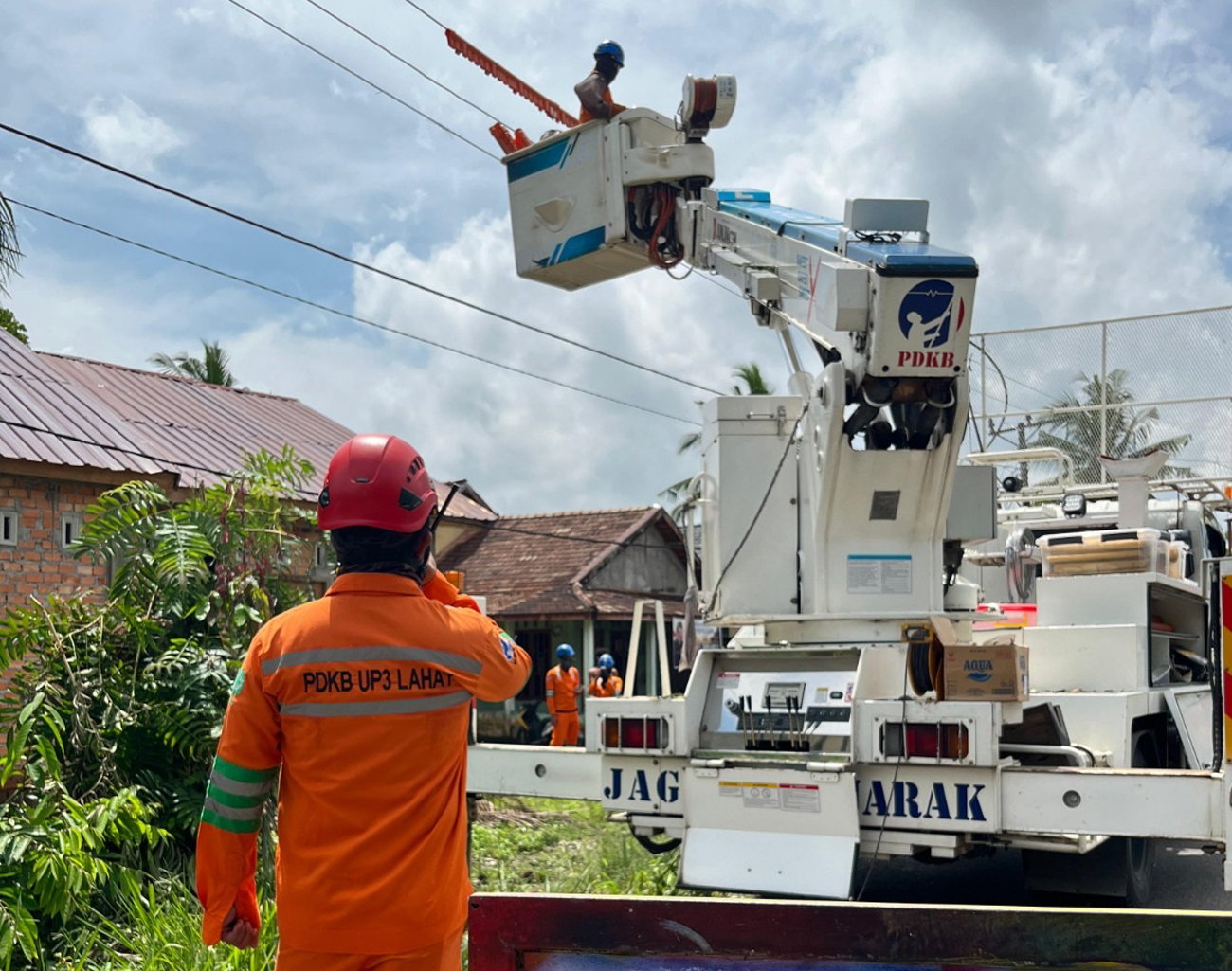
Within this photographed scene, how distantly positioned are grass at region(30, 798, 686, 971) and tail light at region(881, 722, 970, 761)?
1665 millimetres

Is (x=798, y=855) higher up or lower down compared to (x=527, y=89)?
lower down

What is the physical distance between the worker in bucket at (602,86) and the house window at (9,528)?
688 cm

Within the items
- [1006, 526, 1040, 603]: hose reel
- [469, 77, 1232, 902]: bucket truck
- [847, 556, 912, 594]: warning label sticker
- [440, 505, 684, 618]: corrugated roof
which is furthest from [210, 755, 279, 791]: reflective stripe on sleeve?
[440, 505, 684, 618]: corrugated roof

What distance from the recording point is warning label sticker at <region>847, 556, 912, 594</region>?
665cm

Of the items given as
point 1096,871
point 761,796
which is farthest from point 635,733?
point 1096,871

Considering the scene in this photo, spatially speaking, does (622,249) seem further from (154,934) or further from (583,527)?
(583,527)

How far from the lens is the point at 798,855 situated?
5645 mm

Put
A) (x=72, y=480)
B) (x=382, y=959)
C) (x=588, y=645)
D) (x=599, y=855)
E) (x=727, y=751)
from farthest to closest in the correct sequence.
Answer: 1. (x=588, y=645)
2. (x=72, y=480)
3. (x=599, y=855)
4. (x=727, y=751)
5. (x=382, y=959)

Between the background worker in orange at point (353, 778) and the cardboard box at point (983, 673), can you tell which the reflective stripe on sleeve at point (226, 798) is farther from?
the cardboard box at point (983, 673)

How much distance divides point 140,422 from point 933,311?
12580 millimetres

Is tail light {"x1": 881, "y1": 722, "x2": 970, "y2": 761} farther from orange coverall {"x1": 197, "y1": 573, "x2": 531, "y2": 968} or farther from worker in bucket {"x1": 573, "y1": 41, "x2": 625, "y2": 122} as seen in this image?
worker in bucket {"x1": 573, "y1": 41, "x2": 625, "y2": 122}

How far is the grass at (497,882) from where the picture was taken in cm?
529

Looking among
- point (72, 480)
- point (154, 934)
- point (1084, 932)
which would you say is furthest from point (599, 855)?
point (72, 480)

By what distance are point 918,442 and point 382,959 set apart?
436 centimetres
